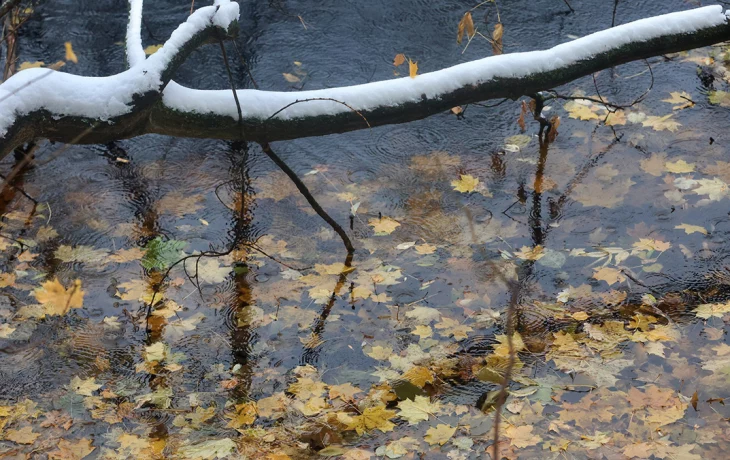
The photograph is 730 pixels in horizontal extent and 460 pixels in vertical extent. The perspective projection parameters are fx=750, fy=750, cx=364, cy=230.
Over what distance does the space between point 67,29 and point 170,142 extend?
7.39ft

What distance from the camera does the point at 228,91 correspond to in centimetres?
398

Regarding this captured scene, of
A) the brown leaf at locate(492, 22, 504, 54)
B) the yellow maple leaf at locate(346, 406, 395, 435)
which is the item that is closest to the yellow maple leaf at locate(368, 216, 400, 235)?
the brown leaf at locate(492, 22, 504, 54)

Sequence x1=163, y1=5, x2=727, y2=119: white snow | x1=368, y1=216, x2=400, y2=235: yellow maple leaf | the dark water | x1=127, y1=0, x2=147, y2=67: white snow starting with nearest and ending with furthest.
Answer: x1=127, y1=0, x2=147, y2=67: white snow → x1=163, y1=5, x2=727, y2=119: white snow → the dark water → x1=368, y1=216, x2=400, y2=235: yellow maple leaf

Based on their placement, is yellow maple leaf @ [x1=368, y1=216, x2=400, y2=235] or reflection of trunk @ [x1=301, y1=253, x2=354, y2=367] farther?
yellow maple leaf @ [x1=368, y1=216, x2=400, y2=235]

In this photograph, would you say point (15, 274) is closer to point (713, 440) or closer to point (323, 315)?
point (323, 315)

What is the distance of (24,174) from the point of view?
18.6 feet

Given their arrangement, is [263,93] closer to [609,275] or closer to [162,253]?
[162,253]

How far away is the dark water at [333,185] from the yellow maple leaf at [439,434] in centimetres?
24

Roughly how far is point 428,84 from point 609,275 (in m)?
1.56

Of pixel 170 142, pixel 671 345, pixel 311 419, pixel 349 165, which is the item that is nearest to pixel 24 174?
pixel 170 142

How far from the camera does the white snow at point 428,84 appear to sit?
3922 millimetres

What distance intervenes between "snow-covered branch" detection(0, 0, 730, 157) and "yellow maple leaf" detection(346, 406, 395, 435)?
60.2 inches

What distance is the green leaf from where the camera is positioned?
15.5 ft

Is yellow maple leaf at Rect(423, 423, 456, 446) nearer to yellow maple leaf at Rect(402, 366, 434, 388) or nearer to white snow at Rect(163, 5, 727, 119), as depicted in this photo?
yellow maple leaf at Rect(402, 366, 434, 388)
